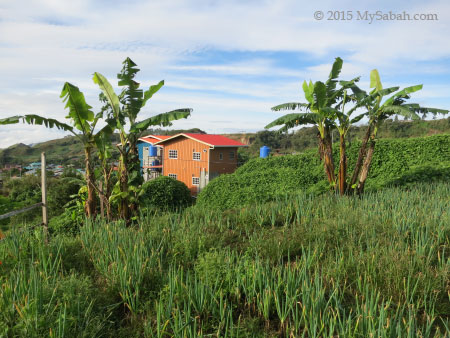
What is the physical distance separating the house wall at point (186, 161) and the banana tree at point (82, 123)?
1793 cm

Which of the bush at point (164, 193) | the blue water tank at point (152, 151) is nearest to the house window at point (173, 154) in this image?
the blue water tank at point (152, 151)

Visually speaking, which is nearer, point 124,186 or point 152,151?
point 124,186

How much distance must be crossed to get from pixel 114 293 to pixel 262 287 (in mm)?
1627

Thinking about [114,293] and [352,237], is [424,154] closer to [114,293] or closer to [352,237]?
[352,237]

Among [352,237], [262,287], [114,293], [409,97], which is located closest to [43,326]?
[114,293]

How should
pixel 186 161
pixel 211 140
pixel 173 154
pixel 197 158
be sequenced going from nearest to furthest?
pixel 197 158, pixel 211 140, pixel 186 161, pixel 173 154

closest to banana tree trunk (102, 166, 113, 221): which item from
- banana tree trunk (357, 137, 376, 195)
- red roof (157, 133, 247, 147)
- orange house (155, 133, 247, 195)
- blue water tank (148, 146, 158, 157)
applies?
banana tree trunk (357, 137, 376, 195)

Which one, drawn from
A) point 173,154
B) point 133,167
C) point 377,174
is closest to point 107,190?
point 133,167

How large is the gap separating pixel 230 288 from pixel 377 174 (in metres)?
13.3

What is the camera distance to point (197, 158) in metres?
26.5

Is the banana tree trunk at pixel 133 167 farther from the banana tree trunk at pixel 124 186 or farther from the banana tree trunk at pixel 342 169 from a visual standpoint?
the banana tree trunk at pixel 342 169

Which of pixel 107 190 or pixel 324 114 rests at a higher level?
pixel 324 114

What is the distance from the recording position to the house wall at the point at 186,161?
26.3m

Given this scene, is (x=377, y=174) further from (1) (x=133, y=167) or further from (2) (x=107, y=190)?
(2) (x=107, y=190)
